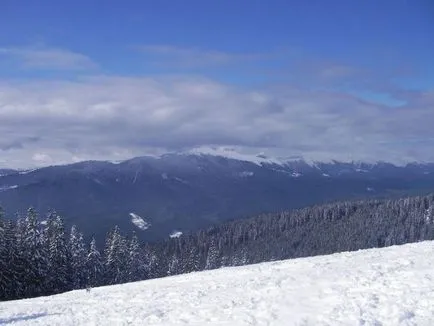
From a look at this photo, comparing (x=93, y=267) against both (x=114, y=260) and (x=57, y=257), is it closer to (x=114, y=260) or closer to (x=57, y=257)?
(x=114, y=260)

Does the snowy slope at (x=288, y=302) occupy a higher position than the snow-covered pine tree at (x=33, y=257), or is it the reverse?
the snowy slope at (x=288, y=302)

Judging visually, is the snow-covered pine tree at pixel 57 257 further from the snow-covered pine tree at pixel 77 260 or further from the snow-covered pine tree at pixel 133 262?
the snow-covered pine tree at pixel 133 262

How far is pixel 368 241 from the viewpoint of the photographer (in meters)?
192

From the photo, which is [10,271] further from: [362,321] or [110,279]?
[362,321]

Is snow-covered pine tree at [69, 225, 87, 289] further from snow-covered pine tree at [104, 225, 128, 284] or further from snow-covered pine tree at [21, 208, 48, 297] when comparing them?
snow-covered pine tree at [21, 208, 48, 297]

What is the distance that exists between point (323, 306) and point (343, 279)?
14.6 feet

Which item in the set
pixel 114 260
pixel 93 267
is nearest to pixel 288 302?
pixel 93 267

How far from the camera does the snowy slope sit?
60.0 ft

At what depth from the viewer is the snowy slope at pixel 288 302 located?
18.3m

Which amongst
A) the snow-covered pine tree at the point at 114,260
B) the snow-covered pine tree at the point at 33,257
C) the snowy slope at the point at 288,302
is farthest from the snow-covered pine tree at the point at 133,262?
the snowy slope at the point at 288,302

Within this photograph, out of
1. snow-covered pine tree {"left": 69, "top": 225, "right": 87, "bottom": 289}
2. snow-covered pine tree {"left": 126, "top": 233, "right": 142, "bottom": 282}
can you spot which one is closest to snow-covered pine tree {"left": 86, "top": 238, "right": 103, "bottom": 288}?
snow-covered pine tree {"left": 69, "top": 225, "right": 87, "bottom": 289}

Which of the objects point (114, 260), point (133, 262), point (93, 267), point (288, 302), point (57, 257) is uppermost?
point (288, 302)

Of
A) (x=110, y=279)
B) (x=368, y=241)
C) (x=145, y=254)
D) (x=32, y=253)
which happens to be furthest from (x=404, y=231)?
(x=32, y=253)

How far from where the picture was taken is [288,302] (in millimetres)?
20922
